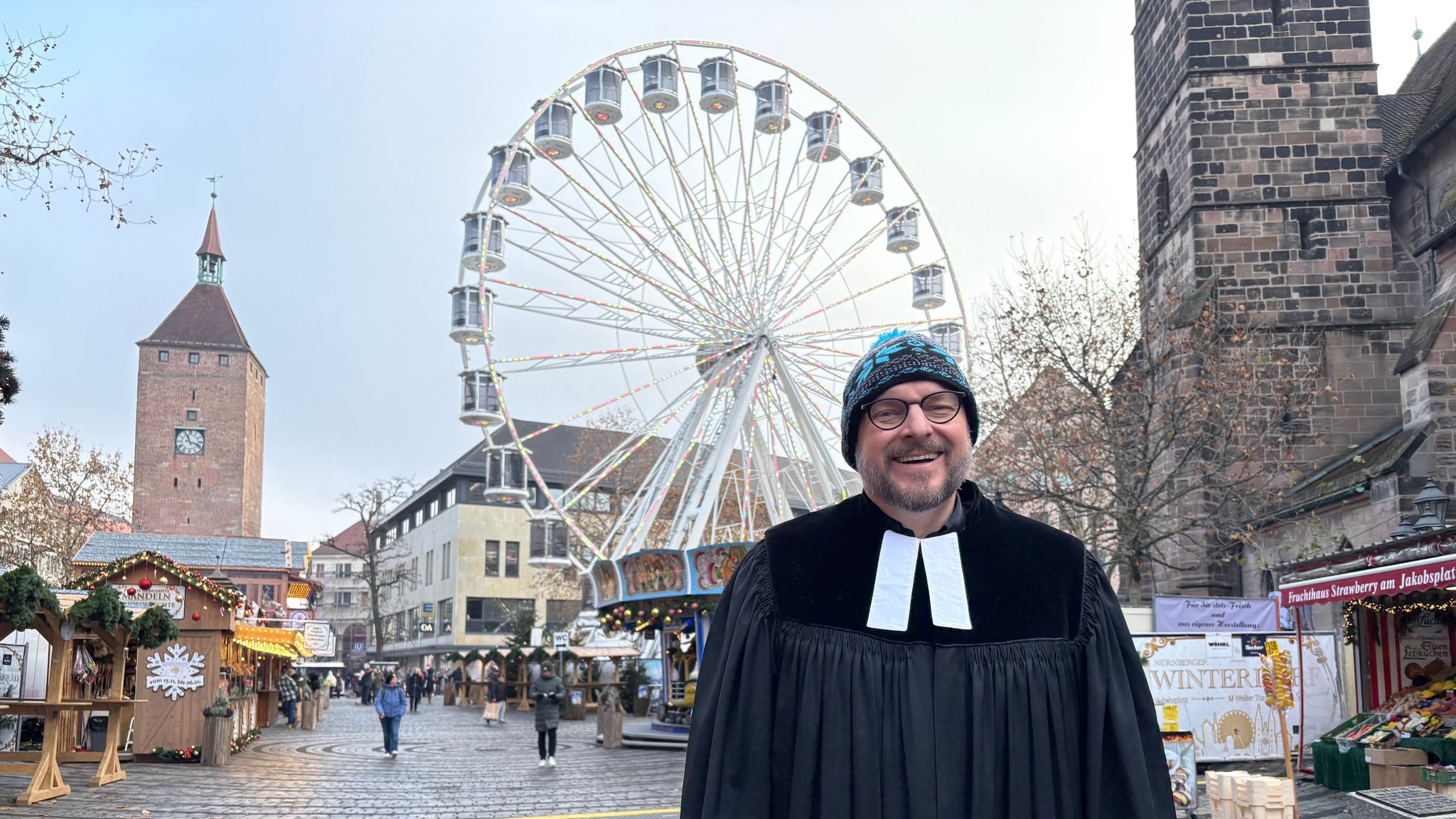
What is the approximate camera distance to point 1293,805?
9102mm

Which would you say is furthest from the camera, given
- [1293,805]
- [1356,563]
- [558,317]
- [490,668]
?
[490,668]

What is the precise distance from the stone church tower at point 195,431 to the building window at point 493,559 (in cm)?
2332

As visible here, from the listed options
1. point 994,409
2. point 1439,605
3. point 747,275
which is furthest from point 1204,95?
point 1439,605

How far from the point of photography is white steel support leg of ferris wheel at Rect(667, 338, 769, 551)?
2277cm

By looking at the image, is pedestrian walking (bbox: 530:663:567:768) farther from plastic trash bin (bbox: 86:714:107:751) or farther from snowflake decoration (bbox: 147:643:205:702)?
plastic trash bin (bbox: 86:714:107:751)

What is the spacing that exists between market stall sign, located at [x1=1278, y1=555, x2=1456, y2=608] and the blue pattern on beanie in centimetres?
991

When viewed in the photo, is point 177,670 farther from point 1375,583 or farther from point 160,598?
point 1375,583

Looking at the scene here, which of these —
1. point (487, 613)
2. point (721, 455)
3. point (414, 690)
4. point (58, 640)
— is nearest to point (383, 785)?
point (58, 640)

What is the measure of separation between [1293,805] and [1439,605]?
17.9ft

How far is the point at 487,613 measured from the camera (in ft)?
225

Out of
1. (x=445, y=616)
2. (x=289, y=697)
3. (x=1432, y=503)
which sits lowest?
(x=289, y=697)

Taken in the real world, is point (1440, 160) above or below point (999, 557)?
above

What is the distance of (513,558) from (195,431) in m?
27.6

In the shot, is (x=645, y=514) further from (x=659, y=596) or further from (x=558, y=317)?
(x=558, y=317)
